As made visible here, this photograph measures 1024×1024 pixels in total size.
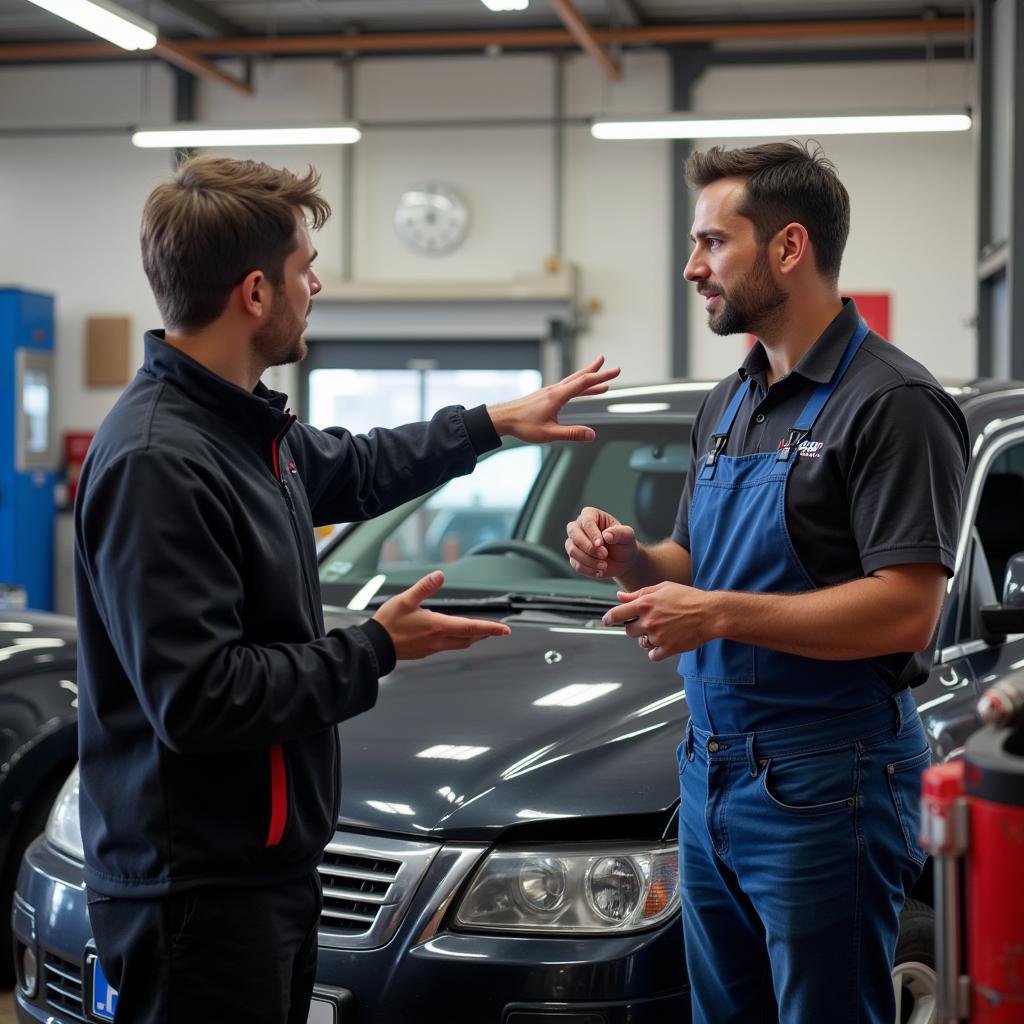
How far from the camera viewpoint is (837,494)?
1796 mm

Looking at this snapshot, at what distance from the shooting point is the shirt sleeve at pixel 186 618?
57.6 inches

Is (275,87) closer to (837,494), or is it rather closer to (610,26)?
(610,26)

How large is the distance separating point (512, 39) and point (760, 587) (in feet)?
29.8

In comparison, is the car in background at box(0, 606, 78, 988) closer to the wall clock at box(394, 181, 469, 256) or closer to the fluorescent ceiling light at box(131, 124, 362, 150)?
the fluorescent ceiling light at box(131, 124, 362, 150)

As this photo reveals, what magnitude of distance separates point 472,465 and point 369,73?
9223 mm

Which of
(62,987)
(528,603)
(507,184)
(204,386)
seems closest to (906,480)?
(204,386)

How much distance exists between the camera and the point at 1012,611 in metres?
2.29

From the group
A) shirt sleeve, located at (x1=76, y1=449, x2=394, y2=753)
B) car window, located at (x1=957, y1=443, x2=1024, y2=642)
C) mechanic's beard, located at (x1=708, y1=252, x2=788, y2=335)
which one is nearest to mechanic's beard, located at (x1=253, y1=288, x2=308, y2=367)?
shirt sleeve, located at (x1=76, y1=449, x2=394, y2=753)

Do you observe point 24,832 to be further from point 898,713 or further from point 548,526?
point 898,713

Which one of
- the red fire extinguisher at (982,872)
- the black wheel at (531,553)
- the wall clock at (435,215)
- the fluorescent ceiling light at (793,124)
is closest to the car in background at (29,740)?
the black wheel at (531,553)

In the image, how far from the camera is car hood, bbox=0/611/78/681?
345 centimetres

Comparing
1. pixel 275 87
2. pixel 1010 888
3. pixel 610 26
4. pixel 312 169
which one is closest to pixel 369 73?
pixel 275 87

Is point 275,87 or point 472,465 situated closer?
point 472,465

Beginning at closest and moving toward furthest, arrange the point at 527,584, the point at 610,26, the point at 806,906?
the point at 806,906 → the point at 527,584 → the point at 610,26
